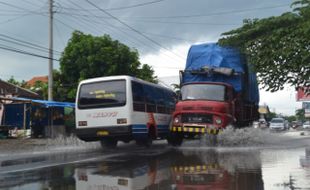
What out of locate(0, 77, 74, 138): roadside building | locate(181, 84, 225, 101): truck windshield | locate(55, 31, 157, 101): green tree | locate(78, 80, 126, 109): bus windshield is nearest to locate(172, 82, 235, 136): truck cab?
locate(181, 84, 225, 101): truck windshield

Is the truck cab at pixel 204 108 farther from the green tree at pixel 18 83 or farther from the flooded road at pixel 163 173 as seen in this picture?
the green tree at pixel 18 83

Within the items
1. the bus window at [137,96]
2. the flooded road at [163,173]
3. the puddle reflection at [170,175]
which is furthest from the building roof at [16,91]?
the puddle reflection at [170,175]

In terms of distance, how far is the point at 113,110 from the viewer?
1828 cm

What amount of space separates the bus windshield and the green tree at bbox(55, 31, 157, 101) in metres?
19.6

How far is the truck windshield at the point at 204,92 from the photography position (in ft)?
67.0

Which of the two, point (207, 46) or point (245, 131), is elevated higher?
point (207, 46)

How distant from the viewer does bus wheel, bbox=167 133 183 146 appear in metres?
21.9

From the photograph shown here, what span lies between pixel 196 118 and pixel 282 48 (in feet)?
37.3

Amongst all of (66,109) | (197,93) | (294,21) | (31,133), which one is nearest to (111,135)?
(197,93)

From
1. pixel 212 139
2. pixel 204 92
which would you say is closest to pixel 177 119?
pixel 204 92

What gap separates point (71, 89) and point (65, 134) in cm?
1010

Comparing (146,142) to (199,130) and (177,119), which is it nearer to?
(177,119)

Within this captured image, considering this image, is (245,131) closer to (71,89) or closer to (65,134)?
(65,134)

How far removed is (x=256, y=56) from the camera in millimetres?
9789
